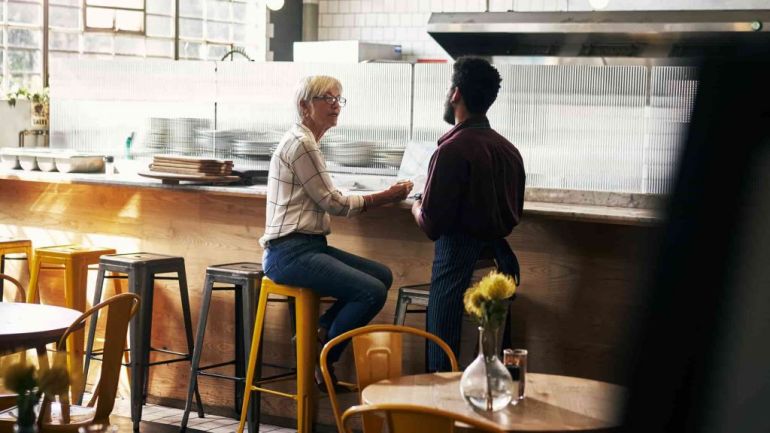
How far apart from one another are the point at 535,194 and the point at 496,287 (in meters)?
1.88

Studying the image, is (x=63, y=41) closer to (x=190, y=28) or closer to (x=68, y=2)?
(x=68, y=2)

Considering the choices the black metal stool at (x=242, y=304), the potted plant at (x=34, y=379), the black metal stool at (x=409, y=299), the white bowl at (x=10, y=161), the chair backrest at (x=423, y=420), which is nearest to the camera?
the potted plant at (x=34, y=379)

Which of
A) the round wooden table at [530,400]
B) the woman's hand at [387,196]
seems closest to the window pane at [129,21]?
the woman's hand at [387,196]

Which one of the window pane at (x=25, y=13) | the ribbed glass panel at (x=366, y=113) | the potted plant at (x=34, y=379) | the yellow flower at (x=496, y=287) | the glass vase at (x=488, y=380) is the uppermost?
the window pane at (x=25, y=13)

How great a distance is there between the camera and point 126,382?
5957 mm

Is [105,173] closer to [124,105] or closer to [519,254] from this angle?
[124,105]

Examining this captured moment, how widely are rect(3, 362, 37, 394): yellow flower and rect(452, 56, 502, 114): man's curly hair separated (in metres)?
2.49

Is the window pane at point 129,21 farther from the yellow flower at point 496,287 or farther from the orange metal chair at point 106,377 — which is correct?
the yellow flower at point 496,287

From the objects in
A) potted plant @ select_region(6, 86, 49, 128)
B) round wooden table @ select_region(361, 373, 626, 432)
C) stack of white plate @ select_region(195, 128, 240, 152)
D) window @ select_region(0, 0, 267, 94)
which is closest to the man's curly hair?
round wooden table @ select_region(361, 373, 626, 432)

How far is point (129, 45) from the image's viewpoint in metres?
10.4

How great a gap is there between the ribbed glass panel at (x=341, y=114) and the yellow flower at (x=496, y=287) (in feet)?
9.17

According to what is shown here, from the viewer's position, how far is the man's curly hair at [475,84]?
4.30 m

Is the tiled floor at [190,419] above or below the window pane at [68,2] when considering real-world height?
below

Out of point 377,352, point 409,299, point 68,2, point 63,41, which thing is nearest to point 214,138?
point 409,299
